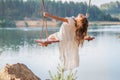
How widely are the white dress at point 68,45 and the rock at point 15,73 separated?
1.03 metres

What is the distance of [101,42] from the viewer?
47.6ft

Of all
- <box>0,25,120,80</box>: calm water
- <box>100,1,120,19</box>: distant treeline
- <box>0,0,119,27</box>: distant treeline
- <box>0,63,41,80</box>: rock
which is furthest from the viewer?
<box>100,1,120,19</box>: distant treeline

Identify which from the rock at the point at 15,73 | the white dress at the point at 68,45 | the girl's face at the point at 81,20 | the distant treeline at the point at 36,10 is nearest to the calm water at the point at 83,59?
the distant treeline at the point at 36,10

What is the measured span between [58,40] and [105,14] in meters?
14.4

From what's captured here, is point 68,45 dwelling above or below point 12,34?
above

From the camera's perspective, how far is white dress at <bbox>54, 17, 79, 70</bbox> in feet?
9.15

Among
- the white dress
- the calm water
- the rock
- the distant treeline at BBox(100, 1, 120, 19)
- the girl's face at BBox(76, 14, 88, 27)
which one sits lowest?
the calm water

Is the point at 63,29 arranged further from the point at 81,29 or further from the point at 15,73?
the point at 15,73

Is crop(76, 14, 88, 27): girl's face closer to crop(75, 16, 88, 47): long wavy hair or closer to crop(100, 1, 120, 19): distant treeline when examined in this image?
crop(75, 16, 88, 47): long wavy hair

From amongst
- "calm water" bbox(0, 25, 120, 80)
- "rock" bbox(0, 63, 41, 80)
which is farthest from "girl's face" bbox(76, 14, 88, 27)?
"calm water" bbox(0, 25, 120, 80)

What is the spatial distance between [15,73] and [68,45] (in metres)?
1.23

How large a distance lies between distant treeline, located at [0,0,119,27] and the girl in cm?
1217

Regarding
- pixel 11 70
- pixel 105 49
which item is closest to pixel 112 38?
pixel 105 49

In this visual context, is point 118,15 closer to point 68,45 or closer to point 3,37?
point 3,37
